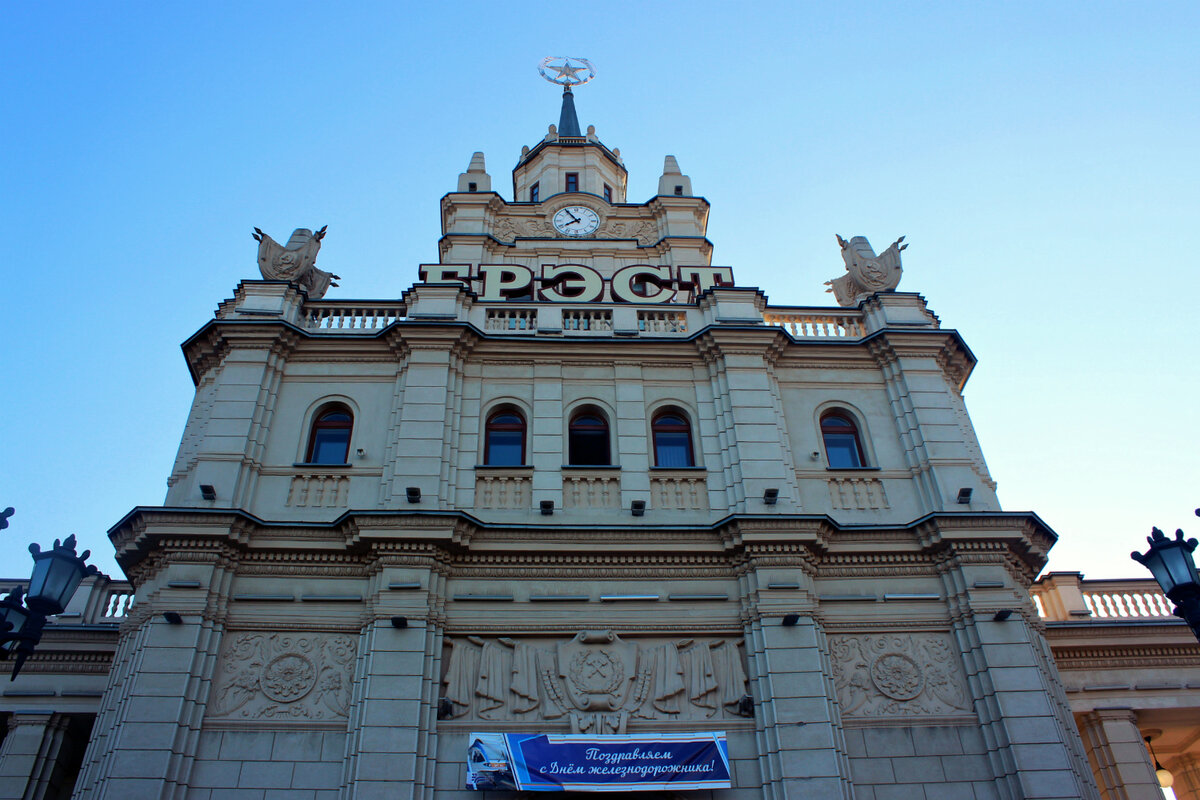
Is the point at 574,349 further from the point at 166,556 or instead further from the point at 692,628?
the point at 166,556

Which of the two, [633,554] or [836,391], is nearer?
[633,554]

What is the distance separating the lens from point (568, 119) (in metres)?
37.5

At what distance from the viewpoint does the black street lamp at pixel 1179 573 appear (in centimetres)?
1123

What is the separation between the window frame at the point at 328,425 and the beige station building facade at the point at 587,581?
64 mm

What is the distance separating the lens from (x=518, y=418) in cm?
1989

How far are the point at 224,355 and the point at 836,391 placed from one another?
555 inches

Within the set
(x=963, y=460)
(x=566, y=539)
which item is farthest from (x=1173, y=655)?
(x=566, y=539)

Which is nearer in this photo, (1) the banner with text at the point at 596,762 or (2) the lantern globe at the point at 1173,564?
(2) the lantern globe at the point at 1173,564

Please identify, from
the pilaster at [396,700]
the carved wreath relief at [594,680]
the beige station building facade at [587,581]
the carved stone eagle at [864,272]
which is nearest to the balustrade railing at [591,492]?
the beige station building facade at [587,581]

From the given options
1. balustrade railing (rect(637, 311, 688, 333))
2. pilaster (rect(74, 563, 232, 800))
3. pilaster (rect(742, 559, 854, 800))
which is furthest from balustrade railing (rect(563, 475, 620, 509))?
pilaster (rect(74, 563, 232, 800))

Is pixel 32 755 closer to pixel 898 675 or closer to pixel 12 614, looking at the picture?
pixel 12 614

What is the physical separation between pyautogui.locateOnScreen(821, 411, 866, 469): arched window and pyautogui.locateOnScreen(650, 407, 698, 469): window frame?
302cm

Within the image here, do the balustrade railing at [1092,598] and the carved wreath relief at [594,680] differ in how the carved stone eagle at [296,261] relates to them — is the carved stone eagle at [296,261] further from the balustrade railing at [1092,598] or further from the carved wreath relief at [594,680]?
the balustrade railing at [1092,598]

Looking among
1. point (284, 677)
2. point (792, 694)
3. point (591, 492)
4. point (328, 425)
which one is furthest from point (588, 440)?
point (284, 677)
